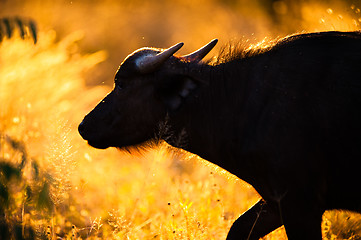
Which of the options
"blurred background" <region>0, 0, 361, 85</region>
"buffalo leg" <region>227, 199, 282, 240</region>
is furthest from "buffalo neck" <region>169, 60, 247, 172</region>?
"blurred background" <region>0, 0, 361, 85</region>

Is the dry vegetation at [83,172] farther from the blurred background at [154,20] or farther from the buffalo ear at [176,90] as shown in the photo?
the buffalo ear at [176,90]

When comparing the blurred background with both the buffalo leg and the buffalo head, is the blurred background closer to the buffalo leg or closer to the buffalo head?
the buffalo head

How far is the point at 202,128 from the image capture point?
4922mm

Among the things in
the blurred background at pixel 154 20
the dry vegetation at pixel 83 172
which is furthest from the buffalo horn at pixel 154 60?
the blurred background at pixel 154 20

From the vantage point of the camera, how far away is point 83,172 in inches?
308

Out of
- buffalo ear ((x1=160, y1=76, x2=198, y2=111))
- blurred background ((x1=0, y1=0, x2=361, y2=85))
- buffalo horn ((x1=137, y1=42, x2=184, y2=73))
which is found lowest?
blurred background ((x1=0, y1=0, x2=361, y2=85))

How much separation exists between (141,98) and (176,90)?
333 mm

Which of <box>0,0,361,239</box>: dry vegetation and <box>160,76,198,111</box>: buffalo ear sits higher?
<box>160,76,198,111</box>: buffalo ear

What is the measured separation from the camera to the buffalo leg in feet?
16.1

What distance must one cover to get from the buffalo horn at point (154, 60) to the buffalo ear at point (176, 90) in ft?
0.56

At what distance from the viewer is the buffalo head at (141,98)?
16.1ft

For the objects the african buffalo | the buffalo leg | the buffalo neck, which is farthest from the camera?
the buffalo leg

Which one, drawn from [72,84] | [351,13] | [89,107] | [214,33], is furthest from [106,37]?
[351,13]

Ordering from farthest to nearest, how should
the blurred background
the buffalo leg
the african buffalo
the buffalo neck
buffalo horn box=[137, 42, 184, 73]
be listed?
the blurred background
the buffalo leg
buffalo horn box=[137, 42, 184, 73]
the buffalo neck
the african buffalo
